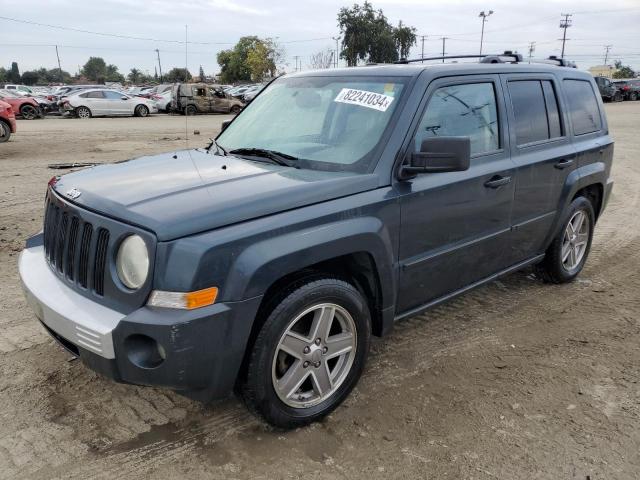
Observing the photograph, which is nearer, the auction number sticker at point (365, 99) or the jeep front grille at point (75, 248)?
the jeep front grille at point (75, 248)

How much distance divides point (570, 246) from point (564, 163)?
0.97 meters

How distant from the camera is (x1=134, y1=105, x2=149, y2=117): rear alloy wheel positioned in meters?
27.5

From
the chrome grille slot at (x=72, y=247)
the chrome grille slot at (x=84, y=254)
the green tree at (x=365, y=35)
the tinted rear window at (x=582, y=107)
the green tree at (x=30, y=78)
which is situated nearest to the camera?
the chrome grille slot at (x=84, y=254)

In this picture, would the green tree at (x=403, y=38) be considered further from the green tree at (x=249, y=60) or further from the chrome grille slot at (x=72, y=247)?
the chrome grille slot at (x=72, y=247)

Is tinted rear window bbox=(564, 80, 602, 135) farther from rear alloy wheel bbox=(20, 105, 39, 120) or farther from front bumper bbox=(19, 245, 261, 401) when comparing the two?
rear alloy wheel bbox=(20, 105, 39, 120)

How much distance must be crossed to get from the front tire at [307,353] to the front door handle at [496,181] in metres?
1.30

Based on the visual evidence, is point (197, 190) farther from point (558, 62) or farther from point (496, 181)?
point (558, 62)

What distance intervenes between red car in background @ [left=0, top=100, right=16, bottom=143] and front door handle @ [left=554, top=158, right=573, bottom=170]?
1340cm

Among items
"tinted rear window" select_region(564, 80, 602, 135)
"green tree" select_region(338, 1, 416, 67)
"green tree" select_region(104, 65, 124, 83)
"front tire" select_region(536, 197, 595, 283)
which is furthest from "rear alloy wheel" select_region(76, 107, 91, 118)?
"green tree" select_region(104, 65, 124, 83)

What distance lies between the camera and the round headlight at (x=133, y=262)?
2.40 metres

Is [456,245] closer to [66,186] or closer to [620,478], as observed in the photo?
[620,478]

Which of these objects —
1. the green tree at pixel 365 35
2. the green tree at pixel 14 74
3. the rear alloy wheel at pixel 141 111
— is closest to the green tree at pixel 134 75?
the green tree at pixel 14 74

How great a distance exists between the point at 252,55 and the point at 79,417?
83.2m

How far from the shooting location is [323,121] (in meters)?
3.48
